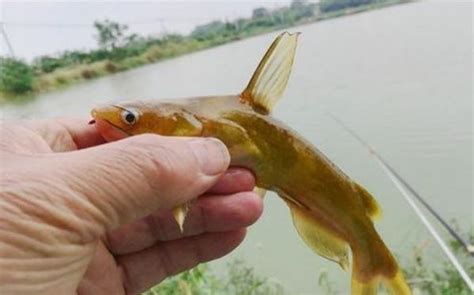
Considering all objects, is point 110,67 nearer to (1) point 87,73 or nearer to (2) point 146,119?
(1) point 87,73

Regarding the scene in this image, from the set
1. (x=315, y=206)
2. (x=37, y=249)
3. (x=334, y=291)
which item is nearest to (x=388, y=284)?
(x=315, y=206)

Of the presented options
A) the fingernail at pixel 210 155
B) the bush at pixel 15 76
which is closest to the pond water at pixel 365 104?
the bush at pixel 15 76

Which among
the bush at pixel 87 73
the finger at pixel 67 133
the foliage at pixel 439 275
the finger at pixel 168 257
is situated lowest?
the bush at pixel 87 73

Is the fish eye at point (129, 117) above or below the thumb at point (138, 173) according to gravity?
above

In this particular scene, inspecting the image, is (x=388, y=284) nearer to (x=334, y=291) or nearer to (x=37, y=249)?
(x=37, y=249)

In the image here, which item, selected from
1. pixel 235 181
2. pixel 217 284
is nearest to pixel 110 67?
pixel 217 284

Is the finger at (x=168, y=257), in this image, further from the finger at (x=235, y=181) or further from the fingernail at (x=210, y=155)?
the fingernail at (x=210, y=155)
